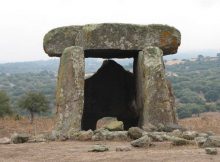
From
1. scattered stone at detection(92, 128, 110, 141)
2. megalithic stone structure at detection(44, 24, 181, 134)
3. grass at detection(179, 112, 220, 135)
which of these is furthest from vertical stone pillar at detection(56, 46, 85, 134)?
grass at detection(179, 112, 220, 135)

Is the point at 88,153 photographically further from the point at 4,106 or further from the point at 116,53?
the point at 4,106

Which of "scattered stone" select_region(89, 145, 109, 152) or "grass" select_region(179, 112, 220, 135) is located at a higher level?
"scattered stone" select_region(89, 145, 109, 152)

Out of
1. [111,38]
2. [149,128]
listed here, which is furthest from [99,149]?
[111,38]

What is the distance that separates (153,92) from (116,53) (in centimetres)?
243

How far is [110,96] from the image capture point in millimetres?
17047

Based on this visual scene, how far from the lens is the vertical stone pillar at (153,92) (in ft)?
42.5

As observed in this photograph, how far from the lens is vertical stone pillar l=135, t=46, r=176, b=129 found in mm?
12947

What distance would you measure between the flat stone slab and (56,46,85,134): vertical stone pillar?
47cm

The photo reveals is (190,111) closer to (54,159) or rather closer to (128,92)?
(128,92)

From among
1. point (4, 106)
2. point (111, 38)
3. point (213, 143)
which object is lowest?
point (4, 106)

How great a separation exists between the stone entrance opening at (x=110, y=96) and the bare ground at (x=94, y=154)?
19.6 feet

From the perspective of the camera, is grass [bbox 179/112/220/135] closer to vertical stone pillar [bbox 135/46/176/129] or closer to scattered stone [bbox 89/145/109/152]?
vertical stone pillar [bbox 135/46/176/129]

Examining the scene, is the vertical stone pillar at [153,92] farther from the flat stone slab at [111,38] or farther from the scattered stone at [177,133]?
the scattered stone at [177,133]

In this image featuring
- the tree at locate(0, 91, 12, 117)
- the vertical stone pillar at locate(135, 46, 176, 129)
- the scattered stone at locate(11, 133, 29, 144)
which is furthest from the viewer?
the tree at locate(0, 91, 12, 117)
